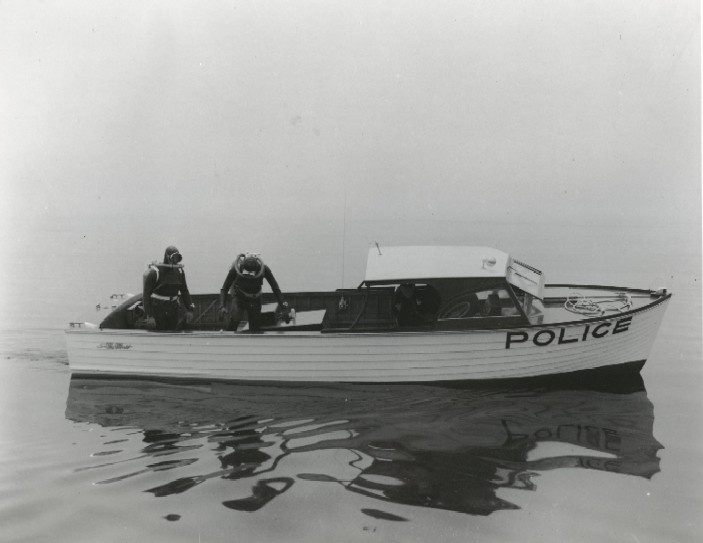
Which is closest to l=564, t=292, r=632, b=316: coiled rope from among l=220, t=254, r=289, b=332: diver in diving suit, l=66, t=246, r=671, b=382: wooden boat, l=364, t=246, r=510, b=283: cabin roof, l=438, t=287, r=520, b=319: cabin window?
l=66, t=246, r=671, b=382: wooden boat

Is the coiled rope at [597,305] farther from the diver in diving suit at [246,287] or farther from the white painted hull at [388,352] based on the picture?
the diver in diving suit at [246,287]

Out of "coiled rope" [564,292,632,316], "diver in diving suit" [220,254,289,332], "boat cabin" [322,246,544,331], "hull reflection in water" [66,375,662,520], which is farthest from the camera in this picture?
"coiled rope" [564,292,632,316]

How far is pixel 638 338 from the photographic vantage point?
10.1m

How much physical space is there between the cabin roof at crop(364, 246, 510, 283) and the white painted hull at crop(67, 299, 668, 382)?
1.06 m

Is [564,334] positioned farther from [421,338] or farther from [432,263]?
[432,263]

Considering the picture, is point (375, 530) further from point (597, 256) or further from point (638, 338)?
point (597, 256)

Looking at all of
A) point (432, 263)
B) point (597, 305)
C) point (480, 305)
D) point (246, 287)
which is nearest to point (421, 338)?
point (480, 305)

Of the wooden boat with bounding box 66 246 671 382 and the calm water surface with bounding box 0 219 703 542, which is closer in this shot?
the calm water surface with bounding box 0 219 703 542

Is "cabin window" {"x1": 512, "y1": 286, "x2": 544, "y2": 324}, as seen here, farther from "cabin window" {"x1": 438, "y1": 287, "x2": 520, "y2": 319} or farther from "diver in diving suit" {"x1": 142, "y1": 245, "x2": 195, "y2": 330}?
"diver in diving suit" {"x1": 142, "y1": 245, "x2": 195, "y2": 330}

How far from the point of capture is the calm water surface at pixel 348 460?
5508mm

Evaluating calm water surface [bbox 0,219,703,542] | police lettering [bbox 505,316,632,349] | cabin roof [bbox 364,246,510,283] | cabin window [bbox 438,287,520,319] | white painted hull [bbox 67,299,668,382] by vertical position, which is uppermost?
cabin roof [bbox 364,246,510,283]

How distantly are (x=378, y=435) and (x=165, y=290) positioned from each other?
15.2 ft

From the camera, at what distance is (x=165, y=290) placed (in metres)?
10.2

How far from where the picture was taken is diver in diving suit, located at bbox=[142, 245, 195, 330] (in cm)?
999
